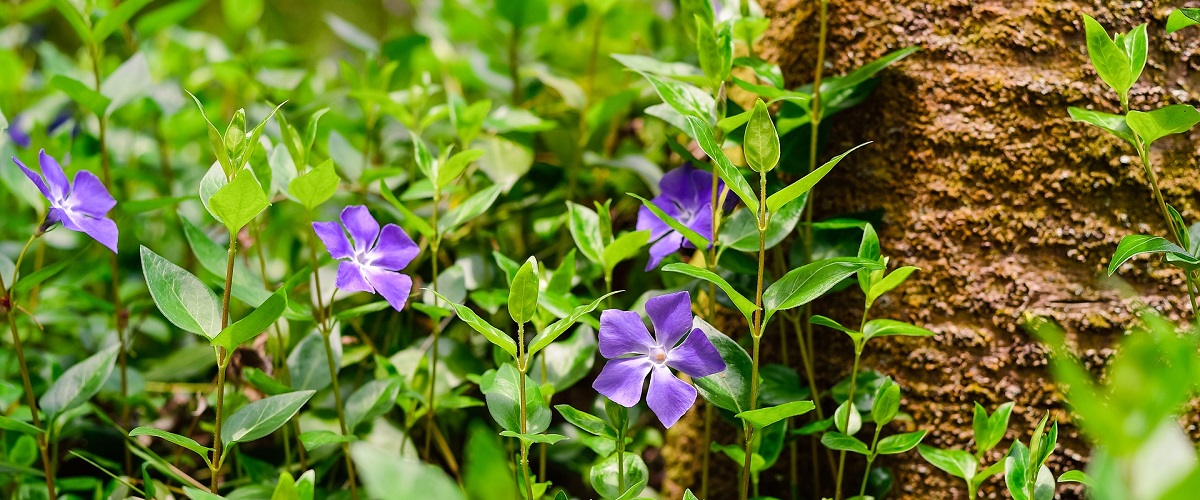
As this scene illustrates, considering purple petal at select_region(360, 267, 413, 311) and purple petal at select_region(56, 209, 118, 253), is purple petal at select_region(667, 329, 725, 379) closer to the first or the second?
purple petal at select_region(360, 267, 413, 311)

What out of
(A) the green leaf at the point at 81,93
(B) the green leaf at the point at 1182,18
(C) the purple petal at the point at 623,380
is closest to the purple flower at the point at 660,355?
(C) the purple petal at the point at 623,380

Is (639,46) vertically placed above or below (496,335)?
below

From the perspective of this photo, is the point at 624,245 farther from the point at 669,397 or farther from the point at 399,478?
the point at 399,478

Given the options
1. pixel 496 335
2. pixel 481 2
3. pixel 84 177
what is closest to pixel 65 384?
A: pixel 84 177

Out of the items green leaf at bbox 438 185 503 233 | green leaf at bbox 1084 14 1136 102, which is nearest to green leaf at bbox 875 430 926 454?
green leaf at bbox 1084 14 1136 102

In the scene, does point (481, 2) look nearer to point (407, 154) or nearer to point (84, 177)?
point (407, 154)
